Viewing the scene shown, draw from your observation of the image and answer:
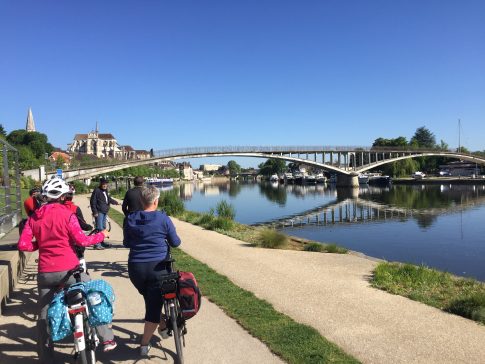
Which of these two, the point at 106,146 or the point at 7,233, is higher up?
the point at 106,146

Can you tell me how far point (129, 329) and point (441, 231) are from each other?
21.7 meters

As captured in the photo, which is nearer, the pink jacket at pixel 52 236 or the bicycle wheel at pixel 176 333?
the pink jacket at pixel 52 236

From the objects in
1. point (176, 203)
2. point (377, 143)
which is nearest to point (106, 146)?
point (377, 143)

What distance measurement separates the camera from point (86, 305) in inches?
144

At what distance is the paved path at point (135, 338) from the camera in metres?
4.45

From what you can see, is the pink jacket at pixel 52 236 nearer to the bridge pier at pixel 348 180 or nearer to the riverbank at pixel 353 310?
the riverbank at pixel 353 310

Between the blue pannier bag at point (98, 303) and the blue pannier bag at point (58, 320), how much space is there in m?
0.19

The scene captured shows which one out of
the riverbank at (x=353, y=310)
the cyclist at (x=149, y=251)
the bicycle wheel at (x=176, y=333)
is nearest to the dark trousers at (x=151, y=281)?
the cyclist at (x=149, y=251)

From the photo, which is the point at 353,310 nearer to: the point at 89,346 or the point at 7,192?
the point at 89,346

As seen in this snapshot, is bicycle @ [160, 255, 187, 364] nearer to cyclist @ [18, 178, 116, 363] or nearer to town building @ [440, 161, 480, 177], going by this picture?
cyclist @ [18, 178, 116, 363]

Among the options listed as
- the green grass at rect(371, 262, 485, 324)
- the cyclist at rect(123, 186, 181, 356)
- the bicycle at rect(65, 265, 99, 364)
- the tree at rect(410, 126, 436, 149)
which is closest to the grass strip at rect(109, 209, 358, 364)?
the cyclist at rect(123, 186, 181, 356)

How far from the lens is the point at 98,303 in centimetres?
369

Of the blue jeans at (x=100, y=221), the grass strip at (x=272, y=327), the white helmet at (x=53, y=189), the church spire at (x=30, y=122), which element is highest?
the church spire at (x=30, y=122)

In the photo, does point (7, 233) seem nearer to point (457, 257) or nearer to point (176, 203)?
point (457, 257)
